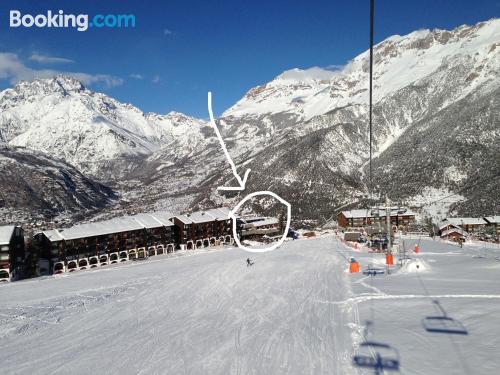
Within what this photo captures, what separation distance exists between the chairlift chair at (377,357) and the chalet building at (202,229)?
6687 centimetres

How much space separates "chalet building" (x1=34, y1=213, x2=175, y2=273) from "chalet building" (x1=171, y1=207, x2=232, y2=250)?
7.57 feet

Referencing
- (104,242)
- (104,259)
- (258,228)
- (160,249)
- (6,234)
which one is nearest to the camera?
(6,234)

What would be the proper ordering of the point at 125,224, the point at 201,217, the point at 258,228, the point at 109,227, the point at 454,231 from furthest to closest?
the point at 258,228, the point at 454,231, the point at 201,217, the point at 125,224, the point at 109,227

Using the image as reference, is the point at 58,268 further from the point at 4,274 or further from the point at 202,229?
the point at 202,229

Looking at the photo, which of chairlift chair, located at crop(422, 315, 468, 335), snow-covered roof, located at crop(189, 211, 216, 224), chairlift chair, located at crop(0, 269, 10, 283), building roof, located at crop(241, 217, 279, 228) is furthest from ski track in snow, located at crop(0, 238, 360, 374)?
building roof, located at crop(241, 217, 279, 228)

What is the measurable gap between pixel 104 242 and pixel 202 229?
20.2 metres

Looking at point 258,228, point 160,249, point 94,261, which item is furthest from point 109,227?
point 258,228

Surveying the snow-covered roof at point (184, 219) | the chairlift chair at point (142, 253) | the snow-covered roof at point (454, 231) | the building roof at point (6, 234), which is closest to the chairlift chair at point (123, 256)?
the chairlift chair at point (142, 253)

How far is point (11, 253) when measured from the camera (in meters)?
59.6

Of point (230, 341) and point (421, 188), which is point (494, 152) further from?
point (230, 341)

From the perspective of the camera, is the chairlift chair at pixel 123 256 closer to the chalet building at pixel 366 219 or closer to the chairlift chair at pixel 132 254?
the chairlift chair at pixel 132 254

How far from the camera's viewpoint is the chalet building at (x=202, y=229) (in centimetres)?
8031

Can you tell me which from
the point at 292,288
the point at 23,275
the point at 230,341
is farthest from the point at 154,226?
the point at 230,341

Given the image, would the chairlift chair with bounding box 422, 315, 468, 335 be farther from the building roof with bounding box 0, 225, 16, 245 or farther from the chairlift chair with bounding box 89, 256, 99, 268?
the chairlift chair with bounding box 89, 256, 99, 268
